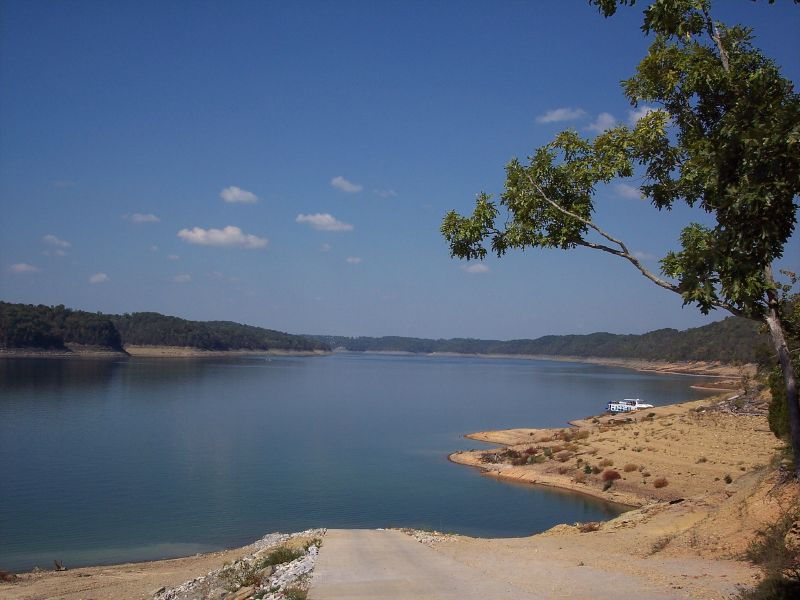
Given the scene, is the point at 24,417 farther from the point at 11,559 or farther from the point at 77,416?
the point at 11,559

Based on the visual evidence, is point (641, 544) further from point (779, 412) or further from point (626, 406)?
point (626, 406)

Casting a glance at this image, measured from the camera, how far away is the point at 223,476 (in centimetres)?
3919

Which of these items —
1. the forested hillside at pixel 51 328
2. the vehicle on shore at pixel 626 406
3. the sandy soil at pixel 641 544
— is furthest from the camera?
the forested hillside at pixel 51 328

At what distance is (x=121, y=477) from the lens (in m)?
38.0

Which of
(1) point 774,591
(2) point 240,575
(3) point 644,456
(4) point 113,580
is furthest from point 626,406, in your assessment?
(1) point 774,591

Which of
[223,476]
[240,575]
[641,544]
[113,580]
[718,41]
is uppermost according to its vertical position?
[718,41]

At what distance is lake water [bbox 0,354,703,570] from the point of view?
28.7m

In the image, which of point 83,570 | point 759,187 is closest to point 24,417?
point 83,570

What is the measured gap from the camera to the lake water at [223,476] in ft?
94.1

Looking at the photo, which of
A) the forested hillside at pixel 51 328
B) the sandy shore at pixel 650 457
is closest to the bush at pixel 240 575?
the sandy shore at pixel 650 457

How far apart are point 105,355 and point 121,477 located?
153737 mm

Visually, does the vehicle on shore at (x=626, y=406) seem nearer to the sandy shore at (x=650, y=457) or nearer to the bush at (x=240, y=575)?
the sandy shore at (x=650, y=457)

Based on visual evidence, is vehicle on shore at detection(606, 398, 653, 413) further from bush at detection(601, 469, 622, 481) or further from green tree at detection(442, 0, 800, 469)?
green tree at detection(442, 0, 800, 469)

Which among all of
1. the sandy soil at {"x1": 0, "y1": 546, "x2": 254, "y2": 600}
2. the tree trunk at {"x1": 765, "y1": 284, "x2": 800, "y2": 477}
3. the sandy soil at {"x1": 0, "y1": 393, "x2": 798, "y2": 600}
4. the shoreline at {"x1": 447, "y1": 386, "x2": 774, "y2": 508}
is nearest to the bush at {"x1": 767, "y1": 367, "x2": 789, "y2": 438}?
the sandy soil at {"x1": 0, "y1": 393, "x2": 798, "y2": 600}
